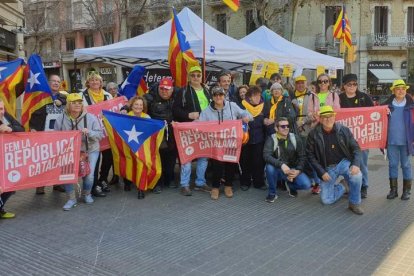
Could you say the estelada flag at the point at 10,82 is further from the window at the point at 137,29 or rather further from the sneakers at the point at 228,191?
the window at the point at 137,29

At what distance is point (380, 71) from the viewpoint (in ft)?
107

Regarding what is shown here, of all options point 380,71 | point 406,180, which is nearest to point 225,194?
point 406,180

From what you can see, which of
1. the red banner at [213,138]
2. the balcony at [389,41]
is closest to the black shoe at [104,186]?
the red banner at [213,138]

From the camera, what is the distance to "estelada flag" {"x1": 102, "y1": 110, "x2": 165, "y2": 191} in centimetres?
659

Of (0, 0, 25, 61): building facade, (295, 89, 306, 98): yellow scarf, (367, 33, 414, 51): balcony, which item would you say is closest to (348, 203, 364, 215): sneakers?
(295, 89, 306, 98): yellow scarf

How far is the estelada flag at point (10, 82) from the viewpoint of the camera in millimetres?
7109

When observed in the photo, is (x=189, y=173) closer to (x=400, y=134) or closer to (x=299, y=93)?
(x=299, y=93)

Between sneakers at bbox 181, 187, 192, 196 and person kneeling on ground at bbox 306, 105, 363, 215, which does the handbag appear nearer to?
sneakers at bbox 181, 187, 192, 196

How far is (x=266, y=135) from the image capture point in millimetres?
7262

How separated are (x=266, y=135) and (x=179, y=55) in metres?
2.21

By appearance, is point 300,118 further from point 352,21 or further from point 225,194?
point 352,21

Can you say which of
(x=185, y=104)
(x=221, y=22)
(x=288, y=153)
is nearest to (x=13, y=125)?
(x=185, y=104)

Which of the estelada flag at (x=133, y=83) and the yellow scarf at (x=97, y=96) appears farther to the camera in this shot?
the estelada flag at (x=133, y=83)

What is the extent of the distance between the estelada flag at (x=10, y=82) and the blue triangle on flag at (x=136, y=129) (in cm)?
193
